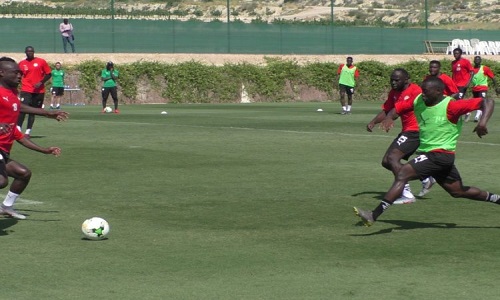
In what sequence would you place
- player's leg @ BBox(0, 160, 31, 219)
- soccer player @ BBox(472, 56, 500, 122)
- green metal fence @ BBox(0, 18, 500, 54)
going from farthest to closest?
1. green metal fence @ BBox(0, 18, 500, 54)
2. soccer player @ BBox(472, 56, 500, 122)
3. player's leg @ BBox(0, 160, 31, 219)

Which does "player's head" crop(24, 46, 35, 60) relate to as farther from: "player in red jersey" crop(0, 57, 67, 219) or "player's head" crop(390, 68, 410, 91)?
"player's head" crop(390, 68, 410, 91)

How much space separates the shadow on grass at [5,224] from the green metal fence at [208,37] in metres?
40.5

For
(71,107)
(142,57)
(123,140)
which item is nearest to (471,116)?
(123,140)

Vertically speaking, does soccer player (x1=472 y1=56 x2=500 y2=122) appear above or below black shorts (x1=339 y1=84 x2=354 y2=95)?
above

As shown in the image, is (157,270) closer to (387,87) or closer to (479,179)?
(479,179)

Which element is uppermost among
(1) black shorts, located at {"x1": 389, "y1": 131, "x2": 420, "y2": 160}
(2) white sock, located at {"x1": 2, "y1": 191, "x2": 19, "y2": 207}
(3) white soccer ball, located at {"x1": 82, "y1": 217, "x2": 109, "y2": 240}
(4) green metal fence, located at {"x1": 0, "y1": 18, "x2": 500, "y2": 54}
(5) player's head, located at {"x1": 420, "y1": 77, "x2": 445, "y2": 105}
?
(4) green metal fence, located at {"x1": 0, "y1": 18, "x2": 500, "y2": 54}

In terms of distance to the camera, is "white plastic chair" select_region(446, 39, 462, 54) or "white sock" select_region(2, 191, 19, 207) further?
"white plastic chair" select_region(446, 39, 462, 54)

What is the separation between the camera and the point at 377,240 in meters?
11.4

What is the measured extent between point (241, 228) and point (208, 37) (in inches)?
1857

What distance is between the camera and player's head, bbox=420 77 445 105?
11.8m

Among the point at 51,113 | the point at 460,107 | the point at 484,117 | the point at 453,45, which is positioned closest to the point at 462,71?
the point at 460,107

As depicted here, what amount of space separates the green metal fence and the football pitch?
31.2 meters

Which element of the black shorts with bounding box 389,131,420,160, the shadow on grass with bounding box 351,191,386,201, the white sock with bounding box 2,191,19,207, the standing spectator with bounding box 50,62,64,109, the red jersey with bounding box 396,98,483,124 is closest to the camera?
the red jersey with bounding box 396,98,483,124

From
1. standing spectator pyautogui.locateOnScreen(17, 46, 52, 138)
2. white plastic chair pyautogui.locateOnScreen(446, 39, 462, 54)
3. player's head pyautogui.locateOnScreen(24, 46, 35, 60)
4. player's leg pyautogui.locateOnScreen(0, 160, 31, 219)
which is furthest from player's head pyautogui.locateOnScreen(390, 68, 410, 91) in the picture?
white plastic chair pyautogui.locateOnScreen(446, 39, 462, 54)
